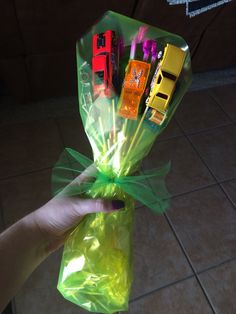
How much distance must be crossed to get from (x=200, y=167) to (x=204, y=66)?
0.70m

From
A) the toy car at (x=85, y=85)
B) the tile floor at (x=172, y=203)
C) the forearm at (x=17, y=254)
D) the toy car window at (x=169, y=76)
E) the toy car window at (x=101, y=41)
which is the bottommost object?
the tile floor at (x=172, y=203)

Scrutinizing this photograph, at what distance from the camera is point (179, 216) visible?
4.25 ft

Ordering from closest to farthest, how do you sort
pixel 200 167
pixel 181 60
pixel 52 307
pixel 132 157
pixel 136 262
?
pixel 181 60, pixel 132 157, pixel 52 307, pixel 136 262, pixel 200 167

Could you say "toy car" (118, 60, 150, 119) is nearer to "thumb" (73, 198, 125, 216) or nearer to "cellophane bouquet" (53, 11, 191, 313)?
"cellophane bouquet" (53, 11, 191, 313)

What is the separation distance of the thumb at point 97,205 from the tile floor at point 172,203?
600 millimetres

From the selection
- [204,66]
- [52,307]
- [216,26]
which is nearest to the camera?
[52,307]

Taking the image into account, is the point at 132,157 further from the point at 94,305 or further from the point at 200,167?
the point at 200,167

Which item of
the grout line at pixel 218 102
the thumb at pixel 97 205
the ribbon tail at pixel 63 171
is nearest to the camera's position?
the thumb at pixel 97 205

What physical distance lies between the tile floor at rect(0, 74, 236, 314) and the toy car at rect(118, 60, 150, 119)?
81cm

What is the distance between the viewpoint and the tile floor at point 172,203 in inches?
43.1

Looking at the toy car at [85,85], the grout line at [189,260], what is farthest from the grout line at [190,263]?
the toy car at [85,85]

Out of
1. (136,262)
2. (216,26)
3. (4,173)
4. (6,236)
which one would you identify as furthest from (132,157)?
(216,26)

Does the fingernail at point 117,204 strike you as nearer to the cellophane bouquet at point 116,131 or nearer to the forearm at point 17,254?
the cellophane bouquet at point 116,131

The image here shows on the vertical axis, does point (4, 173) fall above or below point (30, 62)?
below
